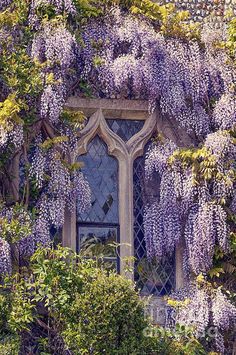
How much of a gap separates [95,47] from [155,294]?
2489mm

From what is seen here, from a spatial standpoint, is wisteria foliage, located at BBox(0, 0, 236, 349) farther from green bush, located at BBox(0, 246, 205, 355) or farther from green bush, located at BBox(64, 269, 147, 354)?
green bush, located at BBox(64, 269, 147, 354)

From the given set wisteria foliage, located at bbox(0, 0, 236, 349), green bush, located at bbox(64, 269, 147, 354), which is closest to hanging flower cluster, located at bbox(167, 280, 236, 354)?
wisteria foliage, located at bbox(0, 0, 236, 349)

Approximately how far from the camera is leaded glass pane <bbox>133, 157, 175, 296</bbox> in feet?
44.7

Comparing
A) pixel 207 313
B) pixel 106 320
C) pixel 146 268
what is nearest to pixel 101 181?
pixel 146 268

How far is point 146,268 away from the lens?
13664 millimetres

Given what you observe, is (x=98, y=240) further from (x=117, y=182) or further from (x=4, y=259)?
(x=4, y=259)

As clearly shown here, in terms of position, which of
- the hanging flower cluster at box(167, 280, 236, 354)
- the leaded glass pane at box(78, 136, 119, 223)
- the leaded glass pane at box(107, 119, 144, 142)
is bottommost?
the hanging flower cluster at box(167, 280, 236, 354)

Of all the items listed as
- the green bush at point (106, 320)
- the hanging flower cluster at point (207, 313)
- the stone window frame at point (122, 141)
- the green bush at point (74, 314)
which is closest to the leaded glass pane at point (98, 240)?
the stone window frame at point (122, 141)

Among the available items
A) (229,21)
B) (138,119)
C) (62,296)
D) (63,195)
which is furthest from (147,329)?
(229,21)

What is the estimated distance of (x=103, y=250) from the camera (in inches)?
534

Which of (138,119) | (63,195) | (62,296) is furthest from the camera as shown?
(138,119)

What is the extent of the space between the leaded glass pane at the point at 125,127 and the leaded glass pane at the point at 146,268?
0.52m

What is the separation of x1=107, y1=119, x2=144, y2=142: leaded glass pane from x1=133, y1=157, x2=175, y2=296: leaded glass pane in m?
0.52

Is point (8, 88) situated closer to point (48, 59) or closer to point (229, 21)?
point (48, 59)
